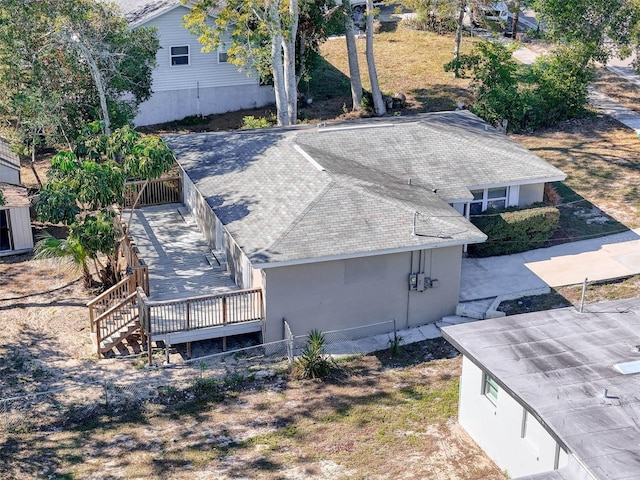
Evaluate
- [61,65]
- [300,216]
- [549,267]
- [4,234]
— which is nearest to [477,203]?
[549,267]

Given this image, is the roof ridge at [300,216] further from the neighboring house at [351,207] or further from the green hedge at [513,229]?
the green hedge at [513,229]

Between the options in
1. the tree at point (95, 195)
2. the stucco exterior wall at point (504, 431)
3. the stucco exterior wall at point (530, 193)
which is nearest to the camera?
the stucco exterior wall at point (504, 431)

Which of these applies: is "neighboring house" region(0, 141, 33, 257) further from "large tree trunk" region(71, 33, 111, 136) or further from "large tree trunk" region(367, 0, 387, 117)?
"large tree trunk" region(367, 0, 387, 117)

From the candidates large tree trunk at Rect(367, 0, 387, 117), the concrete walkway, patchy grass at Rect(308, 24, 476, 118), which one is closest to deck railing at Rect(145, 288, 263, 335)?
the concrete walkway

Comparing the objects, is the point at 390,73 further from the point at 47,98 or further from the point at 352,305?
the point at 352,305

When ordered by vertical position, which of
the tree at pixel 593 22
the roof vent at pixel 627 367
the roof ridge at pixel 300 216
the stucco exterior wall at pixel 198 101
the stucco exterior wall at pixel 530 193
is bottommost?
the roof vent at pixel 627 367

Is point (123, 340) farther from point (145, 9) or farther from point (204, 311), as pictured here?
point (145, 9)

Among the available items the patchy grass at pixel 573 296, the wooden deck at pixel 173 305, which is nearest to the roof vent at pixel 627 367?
the patchy grass at pixel 573 296
